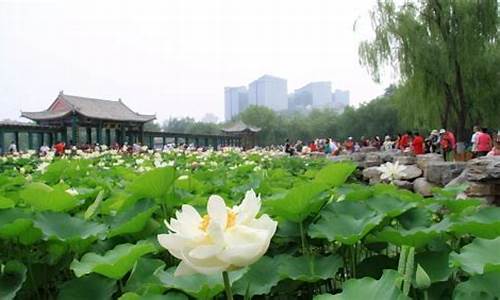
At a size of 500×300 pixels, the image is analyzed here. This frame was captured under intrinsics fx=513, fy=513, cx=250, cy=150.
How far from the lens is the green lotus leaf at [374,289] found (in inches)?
26.5

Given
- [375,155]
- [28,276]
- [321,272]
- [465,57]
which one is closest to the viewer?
[321,272]

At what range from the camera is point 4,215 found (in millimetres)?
1093

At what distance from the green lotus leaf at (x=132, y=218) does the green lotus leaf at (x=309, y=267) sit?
0.32 metres

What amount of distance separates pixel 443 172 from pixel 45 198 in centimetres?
652

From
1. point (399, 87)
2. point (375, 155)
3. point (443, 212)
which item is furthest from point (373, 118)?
point (443, 212)

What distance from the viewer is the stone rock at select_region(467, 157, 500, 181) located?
4.84 metres

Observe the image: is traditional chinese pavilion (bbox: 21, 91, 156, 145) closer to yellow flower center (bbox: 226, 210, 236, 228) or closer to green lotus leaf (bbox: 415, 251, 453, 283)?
green lotus leaf (bbox: 415, 251, 453, 283)

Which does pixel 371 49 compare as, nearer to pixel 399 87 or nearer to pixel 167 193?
pixel 399 87

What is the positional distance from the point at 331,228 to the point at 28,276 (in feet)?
2.11

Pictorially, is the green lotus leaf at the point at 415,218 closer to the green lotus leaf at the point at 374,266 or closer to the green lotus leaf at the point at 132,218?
the green lotus leaf at the point at 374,266

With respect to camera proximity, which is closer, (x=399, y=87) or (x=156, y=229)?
(x=156, y=229)

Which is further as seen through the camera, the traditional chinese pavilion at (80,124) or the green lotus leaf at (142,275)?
the traditional chinese pavilion at (80,124)

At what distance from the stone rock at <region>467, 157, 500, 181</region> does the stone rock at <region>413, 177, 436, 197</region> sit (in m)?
1.85

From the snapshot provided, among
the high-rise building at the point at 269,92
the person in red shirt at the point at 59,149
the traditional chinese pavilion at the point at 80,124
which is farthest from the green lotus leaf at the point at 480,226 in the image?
the high-rise building at the point at 269,92
